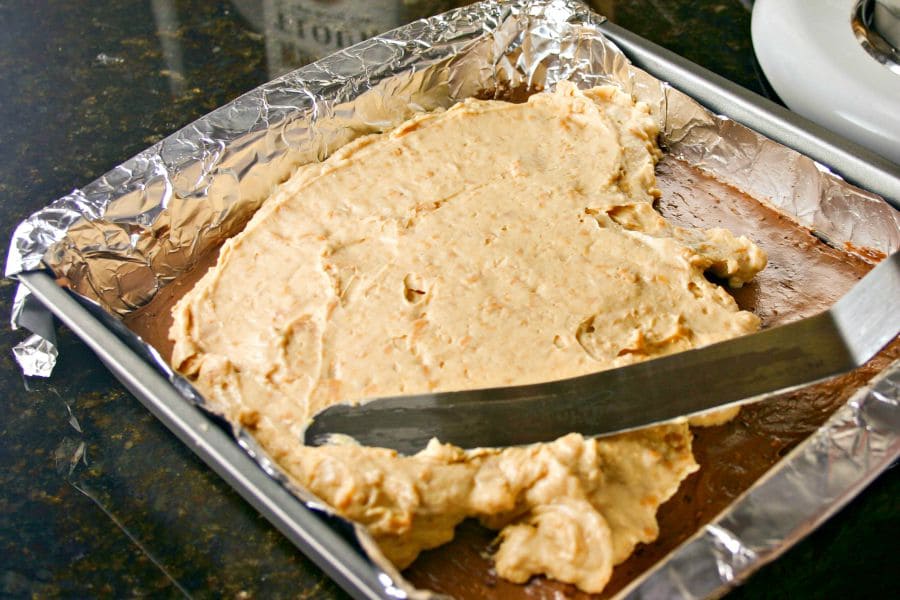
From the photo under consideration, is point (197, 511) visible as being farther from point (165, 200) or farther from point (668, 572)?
point (668, 572)

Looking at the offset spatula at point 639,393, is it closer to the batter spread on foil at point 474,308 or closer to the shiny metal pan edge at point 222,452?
the batter spread on foil at point 474,308

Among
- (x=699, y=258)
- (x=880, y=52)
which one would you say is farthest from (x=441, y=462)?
(x=880, y=52)

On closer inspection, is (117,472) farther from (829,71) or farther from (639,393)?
(829,71)

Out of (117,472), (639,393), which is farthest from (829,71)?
(117,472)

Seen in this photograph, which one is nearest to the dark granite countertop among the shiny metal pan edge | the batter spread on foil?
the shiny metal pan edge

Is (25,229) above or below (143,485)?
above

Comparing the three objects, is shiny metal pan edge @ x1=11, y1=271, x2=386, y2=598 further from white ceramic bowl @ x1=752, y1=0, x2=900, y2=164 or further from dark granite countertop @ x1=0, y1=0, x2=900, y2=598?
white ceramic bowl @ x1=752, y1=0, x2=900, y2=164
